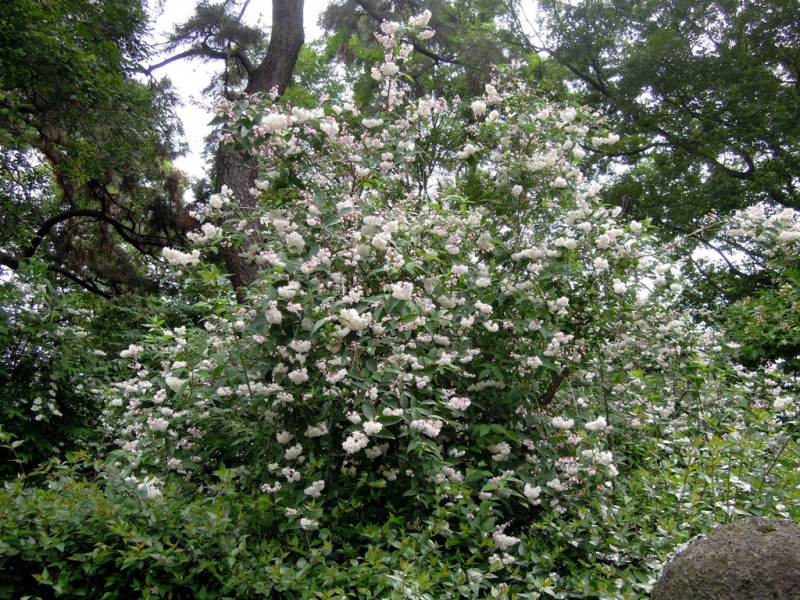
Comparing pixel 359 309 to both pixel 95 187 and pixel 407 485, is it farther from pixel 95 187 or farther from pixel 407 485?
pixel 95 187

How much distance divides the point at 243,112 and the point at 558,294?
2.00m

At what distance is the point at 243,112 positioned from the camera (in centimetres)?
318

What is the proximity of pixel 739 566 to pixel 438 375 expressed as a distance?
164 centimetres

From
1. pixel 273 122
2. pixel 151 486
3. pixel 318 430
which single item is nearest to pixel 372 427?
pixel 318 430

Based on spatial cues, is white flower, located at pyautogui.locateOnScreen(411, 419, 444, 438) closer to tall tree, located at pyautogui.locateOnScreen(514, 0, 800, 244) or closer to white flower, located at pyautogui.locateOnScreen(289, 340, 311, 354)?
white flower, located at pyautogui.locateOnScreen(289, 340, 311, 354)

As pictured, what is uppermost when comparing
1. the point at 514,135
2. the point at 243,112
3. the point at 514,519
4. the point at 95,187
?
the point at 95,187

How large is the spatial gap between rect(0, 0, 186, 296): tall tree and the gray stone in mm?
6133

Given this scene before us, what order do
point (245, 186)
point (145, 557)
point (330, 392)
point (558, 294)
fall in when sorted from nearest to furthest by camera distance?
Answer: point (145, 557)
point (330, 392)
point (558, 294)
point (245, 186)

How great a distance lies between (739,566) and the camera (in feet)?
6.61

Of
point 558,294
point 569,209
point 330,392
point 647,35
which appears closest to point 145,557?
point 330,392

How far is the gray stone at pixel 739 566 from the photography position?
1953mm

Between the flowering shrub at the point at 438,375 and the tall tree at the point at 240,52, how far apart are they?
3.36 meters

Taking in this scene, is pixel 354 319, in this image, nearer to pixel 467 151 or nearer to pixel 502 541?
pixel 502 541

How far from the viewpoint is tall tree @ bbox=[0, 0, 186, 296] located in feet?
21.6
